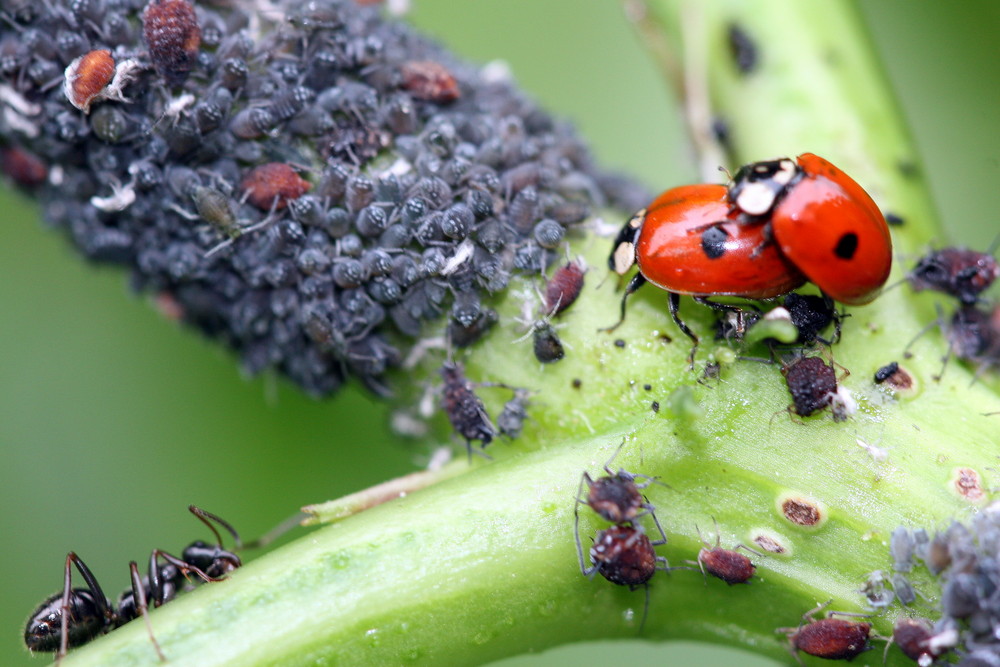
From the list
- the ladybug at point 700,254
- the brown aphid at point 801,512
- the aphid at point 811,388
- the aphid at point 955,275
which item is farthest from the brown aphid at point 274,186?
the aphid at point 955,275

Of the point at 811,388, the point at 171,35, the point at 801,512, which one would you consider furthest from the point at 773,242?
the point at 171,35

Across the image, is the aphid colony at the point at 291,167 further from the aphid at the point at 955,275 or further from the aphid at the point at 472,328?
the aphid at the point at 955,275

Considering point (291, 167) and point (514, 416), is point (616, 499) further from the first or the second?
point (291, 167)

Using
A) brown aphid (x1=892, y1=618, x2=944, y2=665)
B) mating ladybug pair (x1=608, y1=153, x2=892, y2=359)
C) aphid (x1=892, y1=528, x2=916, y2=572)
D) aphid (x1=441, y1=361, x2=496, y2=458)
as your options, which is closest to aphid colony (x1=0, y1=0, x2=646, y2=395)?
aphid (x1=441, y1=361, x2=496, y2=458)

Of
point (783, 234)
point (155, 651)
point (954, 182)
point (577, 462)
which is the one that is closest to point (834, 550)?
point (577, 462)

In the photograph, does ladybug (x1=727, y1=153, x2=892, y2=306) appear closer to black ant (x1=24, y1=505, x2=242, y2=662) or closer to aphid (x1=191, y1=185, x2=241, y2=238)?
aphid (x1=191, y1=185, x2=241, y2=238)

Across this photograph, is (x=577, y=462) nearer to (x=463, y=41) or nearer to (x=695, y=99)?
(x=695, y=99)
